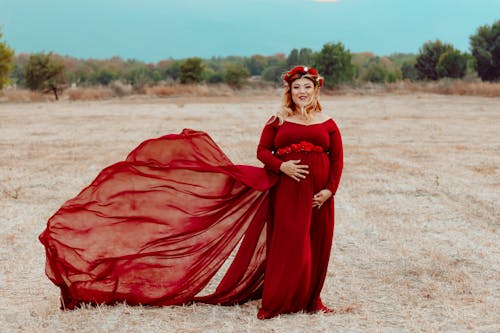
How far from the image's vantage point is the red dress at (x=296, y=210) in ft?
16.0

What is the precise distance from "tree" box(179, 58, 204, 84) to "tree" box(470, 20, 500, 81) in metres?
20.3

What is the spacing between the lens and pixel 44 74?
4175 centimetres

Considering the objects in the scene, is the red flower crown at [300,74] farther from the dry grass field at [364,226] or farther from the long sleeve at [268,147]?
the dry grass field at [364,226]

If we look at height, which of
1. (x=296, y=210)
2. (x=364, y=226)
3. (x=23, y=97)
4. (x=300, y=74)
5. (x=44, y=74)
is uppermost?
(x=44, y=74)

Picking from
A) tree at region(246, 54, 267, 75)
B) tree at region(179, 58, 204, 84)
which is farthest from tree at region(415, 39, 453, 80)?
tree at region(246, 54, 267, 75)

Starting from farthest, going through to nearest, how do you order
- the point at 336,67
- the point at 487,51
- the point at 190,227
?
the point at 336,67
the point at 487,51
the point at 190,227

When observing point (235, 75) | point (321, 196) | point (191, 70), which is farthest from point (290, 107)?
point (235, 75)

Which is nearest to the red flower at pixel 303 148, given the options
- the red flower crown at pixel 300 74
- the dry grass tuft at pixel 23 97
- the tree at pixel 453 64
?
the red flower crown at pixel 300 74

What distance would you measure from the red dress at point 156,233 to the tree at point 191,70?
4482 centimetres

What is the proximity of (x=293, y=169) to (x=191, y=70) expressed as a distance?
45.8m

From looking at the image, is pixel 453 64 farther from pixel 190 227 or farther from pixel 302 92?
pixel 190 227

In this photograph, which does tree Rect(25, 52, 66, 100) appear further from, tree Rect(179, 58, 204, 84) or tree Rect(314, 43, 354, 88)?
tree Rect(314, 43, 354, 88)

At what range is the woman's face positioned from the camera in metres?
4.91

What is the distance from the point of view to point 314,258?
508 centimetres
